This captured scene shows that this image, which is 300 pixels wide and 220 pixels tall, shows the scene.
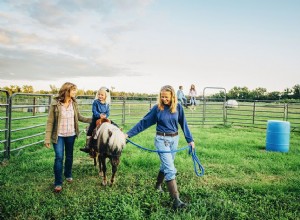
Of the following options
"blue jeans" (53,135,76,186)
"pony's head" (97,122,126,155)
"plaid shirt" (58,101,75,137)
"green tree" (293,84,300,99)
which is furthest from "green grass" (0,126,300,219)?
"green tree" (293,84,300,99)

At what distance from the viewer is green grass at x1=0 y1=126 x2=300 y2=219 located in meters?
3.71

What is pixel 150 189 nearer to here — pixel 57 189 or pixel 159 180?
pixel 159 180

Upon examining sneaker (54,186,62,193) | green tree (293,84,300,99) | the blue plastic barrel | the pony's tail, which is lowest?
sneaker (54,186,62,193)

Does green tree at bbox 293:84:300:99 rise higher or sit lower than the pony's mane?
higher

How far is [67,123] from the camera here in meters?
4.82

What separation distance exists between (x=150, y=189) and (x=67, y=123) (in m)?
1.82

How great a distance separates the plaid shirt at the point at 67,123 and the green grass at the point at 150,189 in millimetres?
929

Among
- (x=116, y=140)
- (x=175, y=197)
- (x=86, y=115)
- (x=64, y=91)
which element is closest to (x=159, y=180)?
(x=175, y=197)

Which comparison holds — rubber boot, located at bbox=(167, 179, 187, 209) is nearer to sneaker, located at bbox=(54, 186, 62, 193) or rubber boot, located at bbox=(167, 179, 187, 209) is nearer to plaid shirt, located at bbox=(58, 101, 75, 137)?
sneaker, located at bbox=(54, 186, 62, 193)

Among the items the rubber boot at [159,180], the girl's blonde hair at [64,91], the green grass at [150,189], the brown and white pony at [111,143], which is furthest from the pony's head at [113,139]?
the girl's blonde hair at [64,91]

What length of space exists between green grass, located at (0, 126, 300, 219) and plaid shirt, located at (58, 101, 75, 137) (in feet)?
3.05

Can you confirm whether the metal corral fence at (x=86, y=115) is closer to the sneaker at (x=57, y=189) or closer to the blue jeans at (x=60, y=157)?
the blue jeans at (x=60, y=157)

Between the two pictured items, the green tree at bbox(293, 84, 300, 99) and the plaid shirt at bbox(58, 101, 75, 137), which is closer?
the plaid shirt at bbox(58, 101, 75, 137)

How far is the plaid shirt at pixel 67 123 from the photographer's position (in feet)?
15.6
